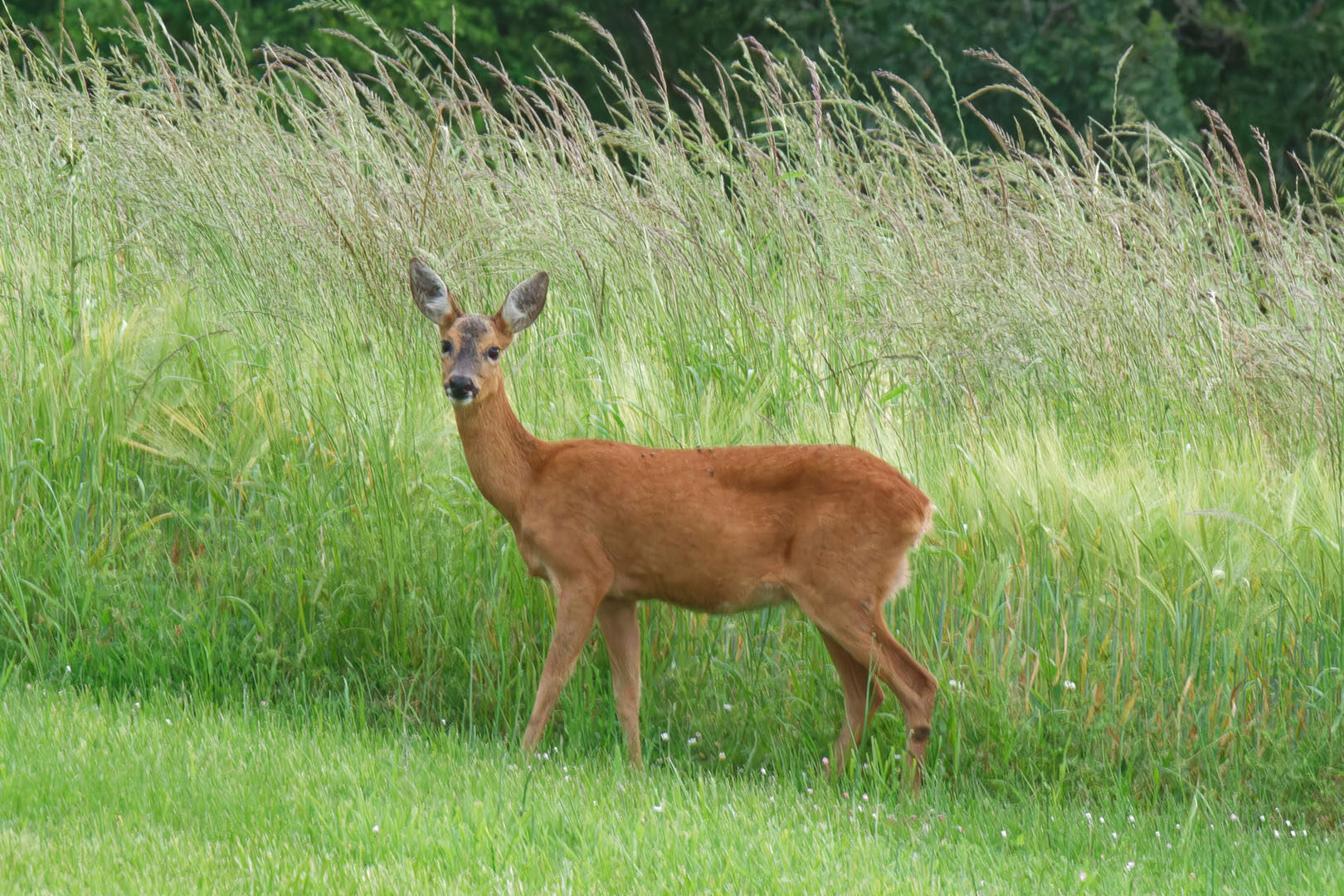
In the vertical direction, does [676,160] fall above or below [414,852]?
above

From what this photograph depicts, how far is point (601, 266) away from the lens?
6.30 m

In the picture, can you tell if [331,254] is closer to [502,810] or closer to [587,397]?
[587,397]

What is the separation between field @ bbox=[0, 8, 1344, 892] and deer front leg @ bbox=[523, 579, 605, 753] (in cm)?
12

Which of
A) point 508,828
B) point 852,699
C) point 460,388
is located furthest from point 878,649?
point 460,388

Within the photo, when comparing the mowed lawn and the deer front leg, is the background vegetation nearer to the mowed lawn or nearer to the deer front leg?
the deer front leg

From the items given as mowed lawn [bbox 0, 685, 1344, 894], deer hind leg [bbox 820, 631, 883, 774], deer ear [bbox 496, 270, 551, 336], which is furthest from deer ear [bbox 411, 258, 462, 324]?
deer hind leg [bbox 820, 631, 883, 774]

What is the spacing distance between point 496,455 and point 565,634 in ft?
1.64

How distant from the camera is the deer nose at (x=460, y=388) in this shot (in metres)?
3.96

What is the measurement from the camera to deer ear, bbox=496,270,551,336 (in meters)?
4.13

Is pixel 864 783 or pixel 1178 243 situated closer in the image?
pixel 864 783

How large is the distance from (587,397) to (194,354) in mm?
1434

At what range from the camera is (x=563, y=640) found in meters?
4.02

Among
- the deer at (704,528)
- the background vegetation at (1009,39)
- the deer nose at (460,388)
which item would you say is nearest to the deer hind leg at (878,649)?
the deer at (704,528)

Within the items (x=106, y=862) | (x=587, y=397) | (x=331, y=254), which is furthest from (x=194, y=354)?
(x=106, y=862)
